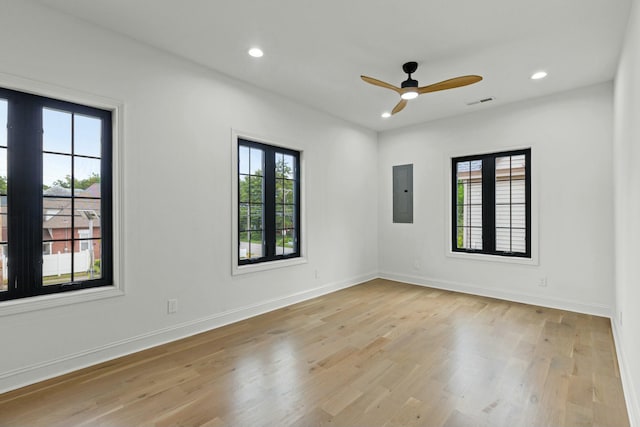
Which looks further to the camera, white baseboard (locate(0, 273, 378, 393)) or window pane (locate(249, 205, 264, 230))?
window pane (locate(249, 205, 264, 230))

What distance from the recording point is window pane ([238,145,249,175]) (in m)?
3.88

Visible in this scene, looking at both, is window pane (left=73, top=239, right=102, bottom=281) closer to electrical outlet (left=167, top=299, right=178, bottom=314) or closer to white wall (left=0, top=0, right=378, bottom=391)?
white wall (left=0, top=0, right=378, bottom=391)

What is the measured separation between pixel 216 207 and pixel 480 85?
11.5ft

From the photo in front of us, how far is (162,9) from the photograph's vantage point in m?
2.48

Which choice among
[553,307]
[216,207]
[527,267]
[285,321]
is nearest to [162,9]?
[216,207]

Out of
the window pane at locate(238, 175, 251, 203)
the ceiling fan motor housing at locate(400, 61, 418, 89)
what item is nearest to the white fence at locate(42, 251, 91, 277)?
the window pane at locate(238, 175, 251, 203)

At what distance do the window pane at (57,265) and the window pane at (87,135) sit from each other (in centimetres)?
78

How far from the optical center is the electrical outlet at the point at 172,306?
311 cm

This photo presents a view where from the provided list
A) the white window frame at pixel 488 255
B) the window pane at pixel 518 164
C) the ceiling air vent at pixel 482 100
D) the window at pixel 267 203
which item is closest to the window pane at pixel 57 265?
the window at pixel 267 203

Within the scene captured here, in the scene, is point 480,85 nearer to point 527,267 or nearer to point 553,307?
point 527,267

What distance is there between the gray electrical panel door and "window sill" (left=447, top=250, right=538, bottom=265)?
0.94 metres

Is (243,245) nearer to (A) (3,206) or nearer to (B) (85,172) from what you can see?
(B) (85,172)

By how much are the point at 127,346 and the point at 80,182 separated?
148 cm

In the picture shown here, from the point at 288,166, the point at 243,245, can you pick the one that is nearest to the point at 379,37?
the point at 288,166
